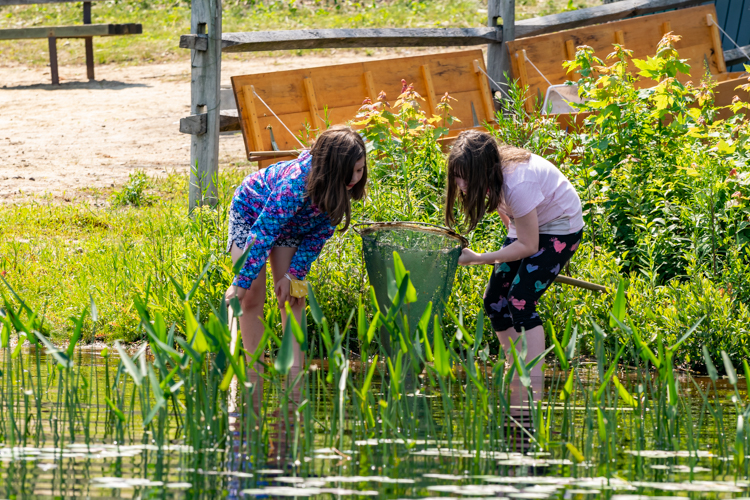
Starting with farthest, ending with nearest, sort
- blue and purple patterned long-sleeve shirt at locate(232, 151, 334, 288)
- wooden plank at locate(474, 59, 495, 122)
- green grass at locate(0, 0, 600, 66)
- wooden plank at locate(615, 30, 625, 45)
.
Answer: green grass at locate(0, 0, 600, 66), wooden plank at locate(615, 30, 625, 45), wooden plank at locate(474, 59, 495, 122), blue and purple patterned long-sleeve shirt at locate(232, 151, 334, 288)

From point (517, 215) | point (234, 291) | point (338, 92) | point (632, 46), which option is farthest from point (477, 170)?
point (632, 46)

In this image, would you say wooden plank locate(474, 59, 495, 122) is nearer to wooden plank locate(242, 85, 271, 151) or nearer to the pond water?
wooden plank locate(242, 85, 271, 151)

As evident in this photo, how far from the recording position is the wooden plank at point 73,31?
41.5 ft

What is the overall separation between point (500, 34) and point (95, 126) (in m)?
6.53

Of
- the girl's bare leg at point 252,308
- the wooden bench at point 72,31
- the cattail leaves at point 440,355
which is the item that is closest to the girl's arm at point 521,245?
the girl's bare leg at point 252,308

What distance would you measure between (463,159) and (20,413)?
6.52ft

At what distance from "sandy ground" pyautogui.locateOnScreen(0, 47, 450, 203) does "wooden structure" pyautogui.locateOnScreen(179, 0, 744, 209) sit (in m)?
2.60

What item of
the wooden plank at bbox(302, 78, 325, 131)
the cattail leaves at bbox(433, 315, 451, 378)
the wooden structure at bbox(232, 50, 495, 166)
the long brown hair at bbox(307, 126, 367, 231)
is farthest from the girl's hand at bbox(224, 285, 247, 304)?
the wooden plank at bbox(302, 78, 325, 131)

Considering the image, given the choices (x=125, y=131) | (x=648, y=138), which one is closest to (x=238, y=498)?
(x=648, y=138)

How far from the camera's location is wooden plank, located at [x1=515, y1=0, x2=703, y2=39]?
23.0 feet

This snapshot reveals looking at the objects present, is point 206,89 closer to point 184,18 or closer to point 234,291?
point 234,291

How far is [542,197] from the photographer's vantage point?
3.62 m

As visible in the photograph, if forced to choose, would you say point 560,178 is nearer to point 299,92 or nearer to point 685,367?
point 685,367

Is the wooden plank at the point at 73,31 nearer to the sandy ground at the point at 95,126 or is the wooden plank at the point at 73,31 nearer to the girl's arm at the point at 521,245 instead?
the sandy ground at the point at 95,126
